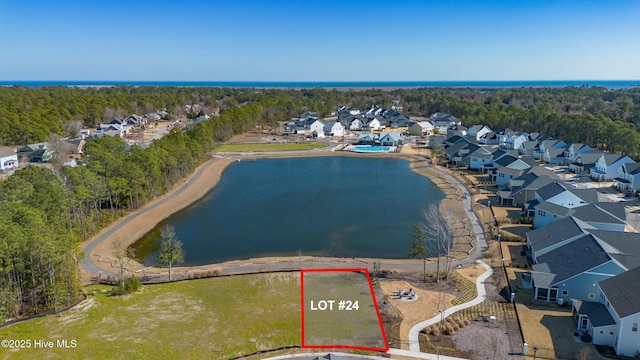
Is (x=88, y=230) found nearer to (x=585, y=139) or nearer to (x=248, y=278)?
(x=248, y=278)

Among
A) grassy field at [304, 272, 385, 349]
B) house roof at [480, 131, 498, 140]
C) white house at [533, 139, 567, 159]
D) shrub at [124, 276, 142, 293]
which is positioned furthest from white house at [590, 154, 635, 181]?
shrub at [124, 276, 142, 293]

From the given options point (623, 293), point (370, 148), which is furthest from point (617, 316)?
point (370, 148)

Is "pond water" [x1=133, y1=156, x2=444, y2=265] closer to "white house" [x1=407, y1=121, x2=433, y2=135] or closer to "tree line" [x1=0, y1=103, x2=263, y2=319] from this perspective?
"tree line" [x1=0, y1=103, x2=263, y2=319]

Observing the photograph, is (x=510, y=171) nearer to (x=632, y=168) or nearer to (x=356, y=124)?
(x=632, y=168)

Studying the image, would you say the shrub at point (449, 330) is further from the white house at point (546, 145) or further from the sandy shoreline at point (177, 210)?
the white house at point (546, 145)

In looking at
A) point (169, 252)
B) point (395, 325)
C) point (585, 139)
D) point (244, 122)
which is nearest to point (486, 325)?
point (395, 325)

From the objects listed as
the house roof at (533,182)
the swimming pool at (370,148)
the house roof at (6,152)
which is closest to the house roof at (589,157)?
the house roof at (533,182)
